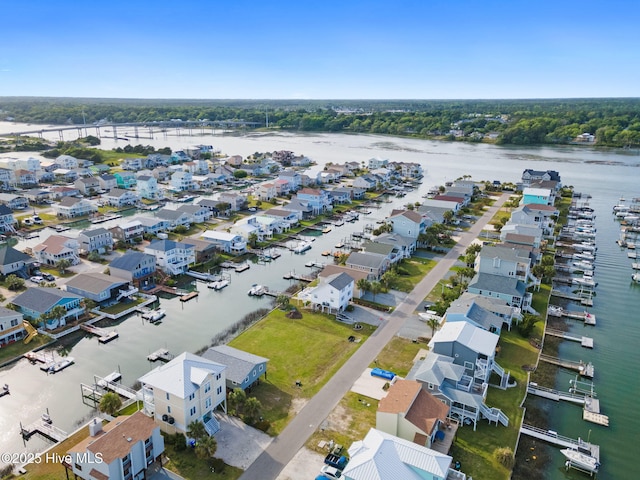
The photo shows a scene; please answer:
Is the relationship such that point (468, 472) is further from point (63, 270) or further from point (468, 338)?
point (63, 270)

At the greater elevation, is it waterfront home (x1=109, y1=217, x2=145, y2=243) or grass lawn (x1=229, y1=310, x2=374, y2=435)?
waterfront home (x1=109, y1=217, x2=145, y2=243)

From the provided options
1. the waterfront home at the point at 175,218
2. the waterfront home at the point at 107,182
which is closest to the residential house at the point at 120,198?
the waterfront home at the point at 107,182

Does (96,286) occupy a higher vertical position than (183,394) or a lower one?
lower

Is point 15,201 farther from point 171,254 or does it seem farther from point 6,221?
point 171,254

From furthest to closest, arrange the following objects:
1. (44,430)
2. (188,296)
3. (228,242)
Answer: (228,242), (188,296), (44,430)

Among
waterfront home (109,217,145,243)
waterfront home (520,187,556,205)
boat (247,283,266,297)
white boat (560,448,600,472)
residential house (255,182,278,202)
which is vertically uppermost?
waterfront home (520,187,556,205)

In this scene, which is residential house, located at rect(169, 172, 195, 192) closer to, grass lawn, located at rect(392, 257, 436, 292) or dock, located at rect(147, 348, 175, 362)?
grass lawn, located at rect(392, 257, 436, 292)

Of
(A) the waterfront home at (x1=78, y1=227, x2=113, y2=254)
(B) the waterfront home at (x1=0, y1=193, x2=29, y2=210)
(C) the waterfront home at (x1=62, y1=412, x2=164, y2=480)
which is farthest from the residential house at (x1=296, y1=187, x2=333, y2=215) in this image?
(C) the waterfront home at (x1=62, y1=412, x2=164, y2=480)

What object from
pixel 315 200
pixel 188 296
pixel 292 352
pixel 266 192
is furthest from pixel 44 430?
pixel 266 192
